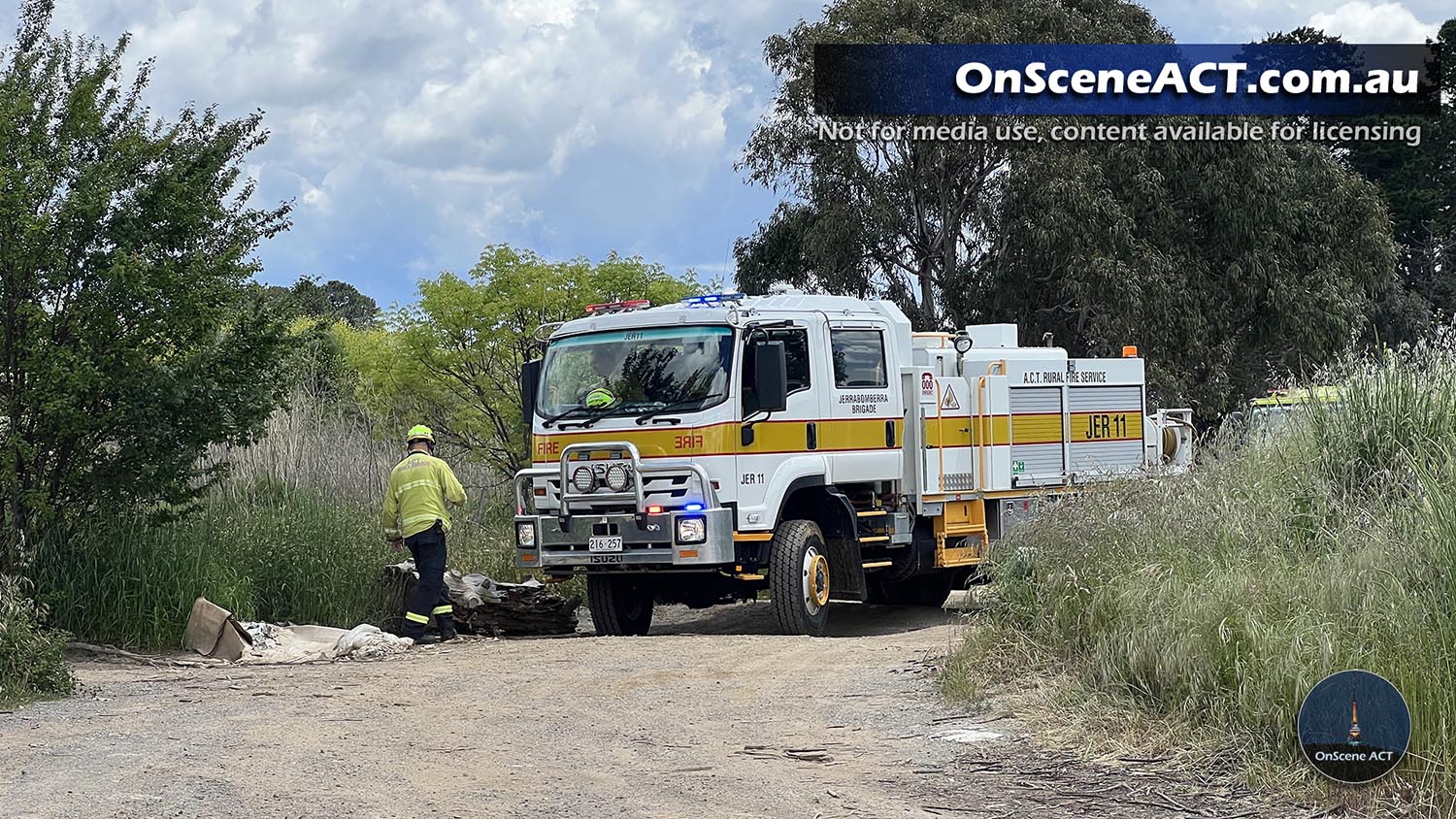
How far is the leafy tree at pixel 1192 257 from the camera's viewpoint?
2909 centimetres

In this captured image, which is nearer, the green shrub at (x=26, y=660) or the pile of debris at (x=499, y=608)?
the green shrub at (x=26, y=660)

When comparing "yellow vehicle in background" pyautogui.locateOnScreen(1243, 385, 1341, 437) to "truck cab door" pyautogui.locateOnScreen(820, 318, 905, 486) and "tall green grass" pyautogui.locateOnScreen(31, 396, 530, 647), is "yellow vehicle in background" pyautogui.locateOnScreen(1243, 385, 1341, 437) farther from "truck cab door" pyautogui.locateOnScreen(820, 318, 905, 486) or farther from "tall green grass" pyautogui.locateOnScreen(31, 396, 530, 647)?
"tall green grass" pyautogui.locateOnScreen(31, 396, 530, 647)

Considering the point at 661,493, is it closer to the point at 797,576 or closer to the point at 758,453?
the point at 758,453

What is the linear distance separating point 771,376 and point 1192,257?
65.5 feet

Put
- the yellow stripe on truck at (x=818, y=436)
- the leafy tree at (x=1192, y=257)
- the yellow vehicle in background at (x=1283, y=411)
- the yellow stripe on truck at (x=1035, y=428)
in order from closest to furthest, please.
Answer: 1. the yellow vehicle in background at (x=1283, y=411)
2. the yellow stripe on truck at (x=818, y=436)
3. the yellow stripe on truck at (x=1035, y=428)
4. the leafy tree at (x=1192, y=257)

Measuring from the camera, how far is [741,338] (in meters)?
13.3

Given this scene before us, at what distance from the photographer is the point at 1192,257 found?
30891 millimetres

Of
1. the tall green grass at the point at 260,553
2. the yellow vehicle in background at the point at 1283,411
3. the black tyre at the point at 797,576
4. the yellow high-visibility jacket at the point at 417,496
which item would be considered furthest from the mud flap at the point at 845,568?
the tall green grass at the point at 260,553

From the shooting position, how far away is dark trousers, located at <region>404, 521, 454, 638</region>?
1392cm

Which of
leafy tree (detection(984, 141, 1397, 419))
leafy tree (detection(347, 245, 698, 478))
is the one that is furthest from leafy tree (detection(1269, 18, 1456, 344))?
leafy tree (detection(347, 245, 698, 478))

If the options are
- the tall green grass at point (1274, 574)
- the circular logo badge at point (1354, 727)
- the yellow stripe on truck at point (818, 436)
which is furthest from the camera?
the yellow stripe on truck at point (818, 436)

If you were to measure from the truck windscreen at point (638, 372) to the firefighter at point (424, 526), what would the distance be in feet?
3.83

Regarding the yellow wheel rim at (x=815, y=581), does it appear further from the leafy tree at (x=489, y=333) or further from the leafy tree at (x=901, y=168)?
the leafy tree at (x=901, y=168)

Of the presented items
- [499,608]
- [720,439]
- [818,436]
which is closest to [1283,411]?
[818,436]
